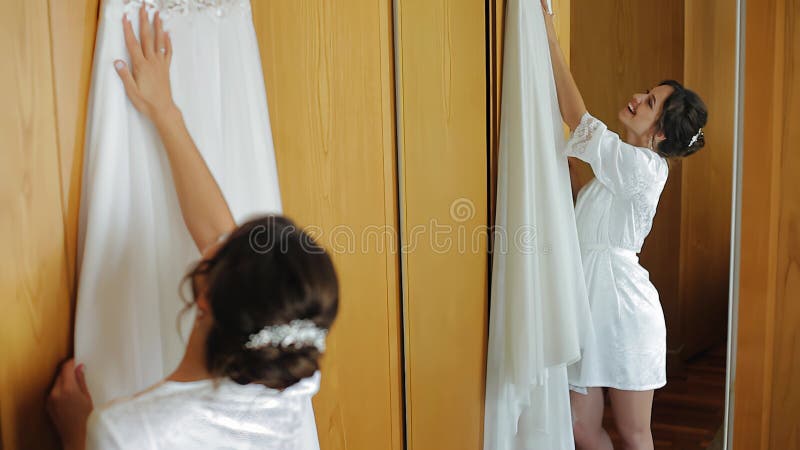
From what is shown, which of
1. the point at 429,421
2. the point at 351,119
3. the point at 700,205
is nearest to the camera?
the point at 351,119

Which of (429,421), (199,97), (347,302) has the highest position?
(199,97)

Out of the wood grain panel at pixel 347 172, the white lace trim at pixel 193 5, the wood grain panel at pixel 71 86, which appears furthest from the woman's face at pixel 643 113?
Answer: the wood grain panel at pixel 71 86

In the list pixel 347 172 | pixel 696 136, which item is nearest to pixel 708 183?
pixel 696 136

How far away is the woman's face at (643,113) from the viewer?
6.09 ft

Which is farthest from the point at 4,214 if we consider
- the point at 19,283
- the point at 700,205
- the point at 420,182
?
the point at 700,205

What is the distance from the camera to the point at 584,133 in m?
1.86

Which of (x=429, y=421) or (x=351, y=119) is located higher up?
(x=351, y=119)

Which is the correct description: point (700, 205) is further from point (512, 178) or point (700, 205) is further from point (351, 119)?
point (351, 119)

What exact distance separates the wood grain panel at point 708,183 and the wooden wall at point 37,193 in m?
1.61

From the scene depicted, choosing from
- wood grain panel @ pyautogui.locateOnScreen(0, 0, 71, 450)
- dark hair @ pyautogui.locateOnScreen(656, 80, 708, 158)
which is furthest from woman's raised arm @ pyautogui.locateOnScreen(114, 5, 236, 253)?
dark hair @ pyautogui.locateOnScreen(656, 80, 708, 158)

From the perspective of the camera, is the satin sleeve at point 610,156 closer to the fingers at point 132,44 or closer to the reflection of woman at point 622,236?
the reflection of woman at point 622,236

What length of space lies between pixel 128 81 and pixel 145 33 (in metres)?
0.07

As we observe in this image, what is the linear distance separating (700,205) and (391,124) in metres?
1.03

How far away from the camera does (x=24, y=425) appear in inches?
31.8
